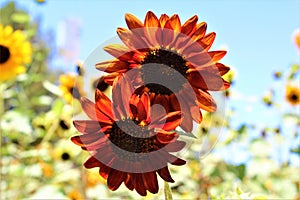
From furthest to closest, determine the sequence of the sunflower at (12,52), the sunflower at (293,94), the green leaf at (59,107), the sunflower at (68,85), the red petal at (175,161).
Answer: the sunflower at (293,94) → the sunflower at (12,52) → the sunflower at (68,85) → the green leaf at (59,107) → the red petal at (175,161)

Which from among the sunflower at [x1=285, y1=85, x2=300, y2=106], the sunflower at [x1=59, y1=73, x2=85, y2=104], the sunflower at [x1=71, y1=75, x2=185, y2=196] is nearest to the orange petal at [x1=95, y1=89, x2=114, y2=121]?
the sunflower at [x1=71, y1=75, x2=185, y2=196]

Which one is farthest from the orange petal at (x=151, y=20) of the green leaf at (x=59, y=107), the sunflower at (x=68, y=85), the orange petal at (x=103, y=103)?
the sunflower at (x=68, y=85)

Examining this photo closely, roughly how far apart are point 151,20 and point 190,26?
0.05 metres

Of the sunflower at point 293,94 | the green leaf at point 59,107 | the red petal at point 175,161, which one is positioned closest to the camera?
the red petal at point 175,161

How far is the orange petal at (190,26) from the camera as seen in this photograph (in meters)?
0.60

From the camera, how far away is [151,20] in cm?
59

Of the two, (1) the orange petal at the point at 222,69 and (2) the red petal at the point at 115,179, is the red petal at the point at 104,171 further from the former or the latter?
(1) the orange petal at the point at 222,69

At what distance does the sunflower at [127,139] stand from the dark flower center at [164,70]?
0.14 ft

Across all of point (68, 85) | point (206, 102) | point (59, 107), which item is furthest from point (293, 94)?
point (206, 102)

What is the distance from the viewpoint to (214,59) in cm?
60

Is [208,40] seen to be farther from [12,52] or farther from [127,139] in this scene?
[12,52]

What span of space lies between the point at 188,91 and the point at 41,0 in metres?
1.67

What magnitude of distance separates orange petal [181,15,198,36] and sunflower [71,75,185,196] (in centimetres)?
10

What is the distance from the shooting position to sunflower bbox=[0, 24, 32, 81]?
2.07 m
